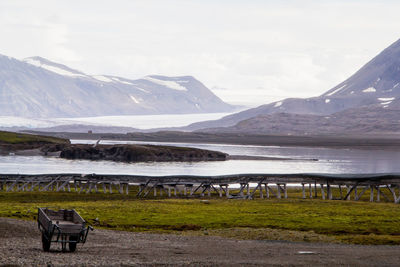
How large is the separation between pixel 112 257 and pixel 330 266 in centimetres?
981

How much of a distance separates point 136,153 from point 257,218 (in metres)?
134

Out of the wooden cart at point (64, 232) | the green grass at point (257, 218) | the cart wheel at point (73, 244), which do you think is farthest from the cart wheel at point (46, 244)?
the green grass at point (257, 218)

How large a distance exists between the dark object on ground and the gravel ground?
142 m

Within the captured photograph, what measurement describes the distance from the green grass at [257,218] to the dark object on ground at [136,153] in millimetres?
115444

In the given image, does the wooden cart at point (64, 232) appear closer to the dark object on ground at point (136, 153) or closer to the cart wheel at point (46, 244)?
the cart wheel at point (46, 244)

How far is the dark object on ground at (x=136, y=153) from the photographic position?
188250mm

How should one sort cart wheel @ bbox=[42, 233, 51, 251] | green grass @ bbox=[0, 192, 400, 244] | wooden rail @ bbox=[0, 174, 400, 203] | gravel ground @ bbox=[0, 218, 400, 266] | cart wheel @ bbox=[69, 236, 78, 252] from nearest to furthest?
1. gravel ground @ bbox=[0, 218, 400, 266]
2. cart wheel @ bbox=[42, 233, 51, 251]
3. cart wheel @ bbox=[69, 236, 78, 252]
4. green grass @ bbox=[0, 192, 400, 244]
5. wooden rail @ bbox=[0, 174, 400, 203]

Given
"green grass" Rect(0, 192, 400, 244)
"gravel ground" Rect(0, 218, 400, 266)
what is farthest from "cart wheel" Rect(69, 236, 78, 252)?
"green grass" Rect(0, 192, 400, 244)

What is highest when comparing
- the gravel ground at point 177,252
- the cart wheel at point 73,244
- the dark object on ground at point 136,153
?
the dark object on ground at point 136,153

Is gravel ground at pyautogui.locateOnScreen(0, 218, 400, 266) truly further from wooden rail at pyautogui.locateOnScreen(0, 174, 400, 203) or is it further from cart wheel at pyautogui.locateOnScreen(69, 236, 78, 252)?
wooden rail at pyautogui.locateOnScreen(0, 174, 400, 203)

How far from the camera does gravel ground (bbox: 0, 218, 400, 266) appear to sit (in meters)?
34.8

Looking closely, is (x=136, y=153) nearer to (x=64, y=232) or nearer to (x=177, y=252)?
(x=177, y=252)

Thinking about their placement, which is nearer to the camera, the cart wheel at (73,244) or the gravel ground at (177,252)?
the gravel ground at (177,252)

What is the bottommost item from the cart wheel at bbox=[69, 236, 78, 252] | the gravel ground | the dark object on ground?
the gravel ground
